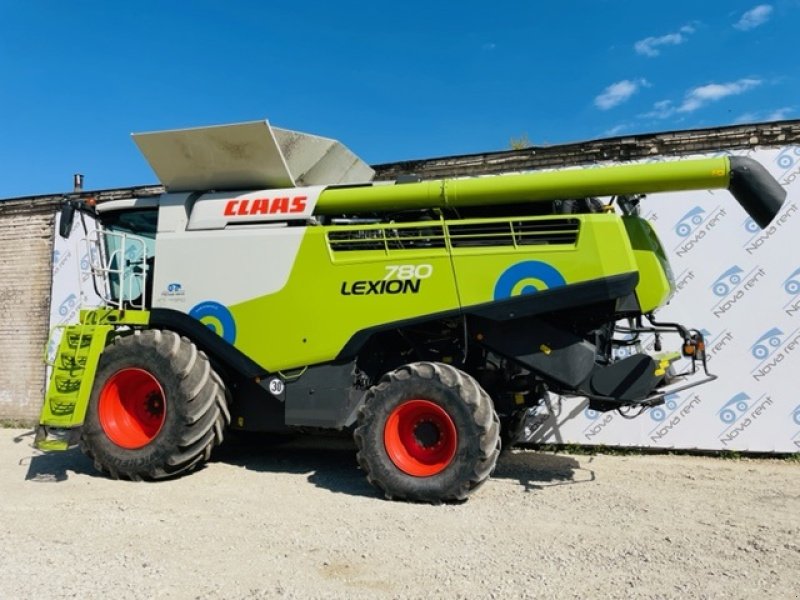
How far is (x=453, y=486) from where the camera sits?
4.80 m

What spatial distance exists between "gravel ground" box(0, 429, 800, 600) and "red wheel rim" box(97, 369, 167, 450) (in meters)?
0.44

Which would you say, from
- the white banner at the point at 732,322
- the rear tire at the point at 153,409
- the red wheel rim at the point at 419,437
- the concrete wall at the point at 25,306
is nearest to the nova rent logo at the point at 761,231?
the white banner at the point at 732,322

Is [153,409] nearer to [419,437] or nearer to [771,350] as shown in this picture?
[419,437]

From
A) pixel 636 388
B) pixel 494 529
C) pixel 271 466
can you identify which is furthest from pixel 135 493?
pixel 636 388

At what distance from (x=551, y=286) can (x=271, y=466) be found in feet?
11.1

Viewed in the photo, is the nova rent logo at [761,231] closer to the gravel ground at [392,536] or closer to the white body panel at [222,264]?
the gravel ground at [392,536]

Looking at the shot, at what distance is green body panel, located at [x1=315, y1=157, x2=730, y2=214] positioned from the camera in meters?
4.77

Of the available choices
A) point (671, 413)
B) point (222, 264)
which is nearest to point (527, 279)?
point (222, 264)

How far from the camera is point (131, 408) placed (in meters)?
6.05

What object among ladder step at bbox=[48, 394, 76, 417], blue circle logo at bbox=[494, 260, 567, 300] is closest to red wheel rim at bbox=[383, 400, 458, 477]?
blue circle logo at bbox=[494, 260, 567, 300]

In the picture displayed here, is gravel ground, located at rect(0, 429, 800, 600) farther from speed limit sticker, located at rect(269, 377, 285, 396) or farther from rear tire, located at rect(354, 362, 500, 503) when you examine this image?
speed limit sticker, located at rect(269, 377, 285, 396)

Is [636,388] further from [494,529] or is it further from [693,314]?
[693,314]

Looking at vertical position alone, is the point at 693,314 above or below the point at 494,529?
above

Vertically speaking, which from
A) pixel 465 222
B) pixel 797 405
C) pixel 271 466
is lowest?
pixel 271 466
